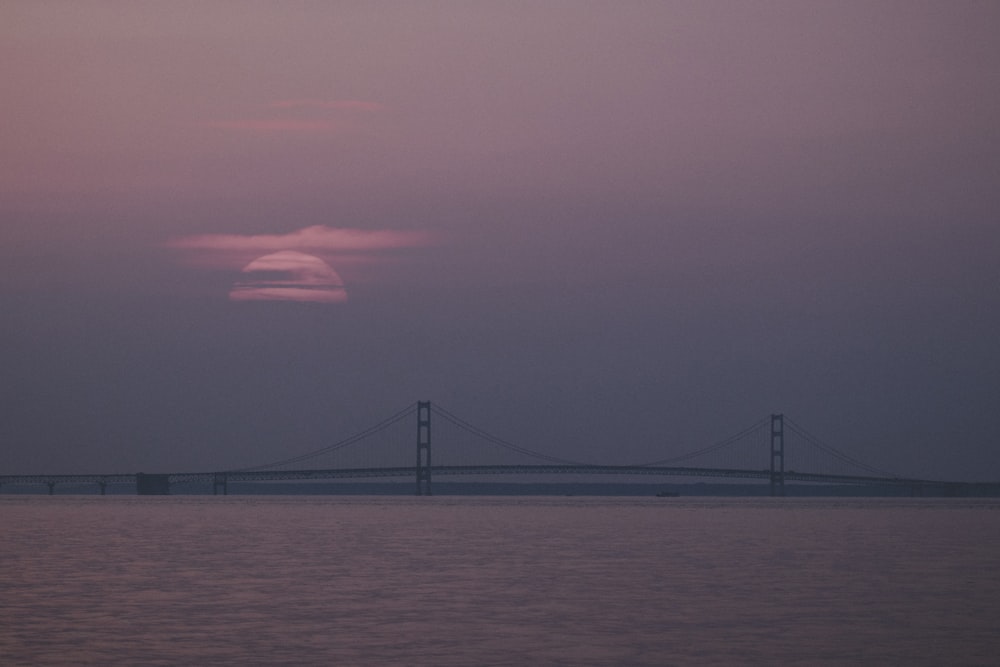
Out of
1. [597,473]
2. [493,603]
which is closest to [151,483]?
[597,473]

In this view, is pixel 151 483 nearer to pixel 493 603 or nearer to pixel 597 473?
pixel 597 473

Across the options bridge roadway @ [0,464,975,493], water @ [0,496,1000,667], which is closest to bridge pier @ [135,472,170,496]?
bridge roadway @ [0,464,975,493]

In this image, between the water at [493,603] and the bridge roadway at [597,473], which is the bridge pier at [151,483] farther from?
the water at [493,603]

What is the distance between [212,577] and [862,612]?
40.7ft

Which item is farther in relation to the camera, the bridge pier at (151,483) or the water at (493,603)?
the bridge pier at (151,483)

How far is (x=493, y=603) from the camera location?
24.2 meters

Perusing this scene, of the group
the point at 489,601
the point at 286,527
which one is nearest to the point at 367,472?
the point at 286,527

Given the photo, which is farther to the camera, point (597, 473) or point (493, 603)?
point (597, 473)

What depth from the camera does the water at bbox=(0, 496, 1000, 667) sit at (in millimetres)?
18281

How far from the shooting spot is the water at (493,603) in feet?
60.0

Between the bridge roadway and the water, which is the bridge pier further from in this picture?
the water

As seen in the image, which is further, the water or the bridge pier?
the bridge pier

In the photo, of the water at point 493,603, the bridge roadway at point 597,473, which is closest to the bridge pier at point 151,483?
the bridge roadway at point 597,473

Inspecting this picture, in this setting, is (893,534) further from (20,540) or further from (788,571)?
(20,540)
